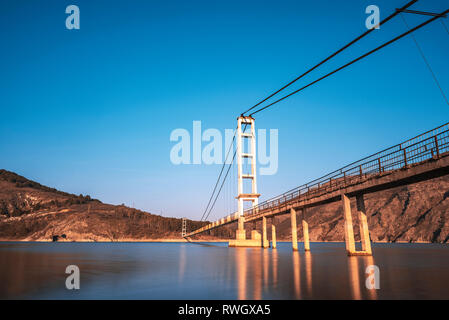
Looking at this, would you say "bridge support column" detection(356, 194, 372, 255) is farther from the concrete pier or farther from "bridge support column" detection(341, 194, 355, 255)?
"bridge support column" detection(341, 194, 355, 255)

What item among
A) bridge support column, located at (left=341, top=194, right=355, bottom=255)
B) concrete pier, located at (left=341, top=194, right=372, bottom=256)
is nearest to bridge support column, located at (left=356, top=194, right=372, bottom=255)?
concrete pier, located at (left=341, top=194, right=372, bottom=256)

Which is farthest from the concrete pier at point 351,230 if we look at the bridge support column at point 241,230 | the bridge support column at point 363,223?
the bridge support column at point 241,230

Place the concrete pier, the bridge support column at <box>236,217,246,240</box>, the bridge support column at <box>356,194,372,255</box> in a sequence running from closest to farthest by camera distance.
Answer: the bridge support column at <box>356,194,372,255</box> < the concrete pier < the bridge support column at <box>236,217,246,240</box>

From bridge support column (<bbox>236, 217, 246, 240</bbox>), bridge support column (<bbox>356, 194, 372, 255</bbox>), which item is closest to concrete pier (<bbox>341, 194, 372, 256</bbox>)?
bridge support column (<bbox>356, 194, 372, 255</bbox>)

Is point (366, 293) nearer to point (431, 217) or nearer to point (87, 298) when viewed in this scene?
point (87, 298)

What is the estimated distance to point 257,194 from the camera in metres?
67.4

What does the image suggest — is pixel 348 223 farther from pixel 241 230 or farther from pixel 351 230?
pixel 241 230

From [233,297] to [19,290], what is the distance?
764 cm

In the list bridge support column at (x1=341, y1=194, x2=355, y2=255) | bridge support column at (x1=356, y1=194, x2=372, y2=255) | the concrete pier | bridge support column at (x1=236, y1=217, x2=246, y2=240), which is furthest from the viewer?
bridge support column at (x1=236, y1=217, x2=246, y2=240)

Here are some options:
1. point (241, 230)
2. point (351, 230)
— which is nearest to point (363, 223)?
point (351, 230)

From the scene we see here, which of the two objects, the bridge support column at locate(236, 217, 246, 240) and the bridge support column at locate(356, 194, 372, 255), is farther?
the bridge support column at locate(236, 217, 246, 240)

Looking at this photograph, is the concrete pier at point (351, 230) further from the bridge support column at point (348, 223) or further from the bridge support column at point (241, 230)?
the bridge support column at point (241, 230)

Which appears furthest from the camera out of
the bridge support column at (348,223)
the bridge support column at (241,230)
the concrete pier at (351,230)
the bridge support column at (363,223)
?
the bridge support column at (241,230)
